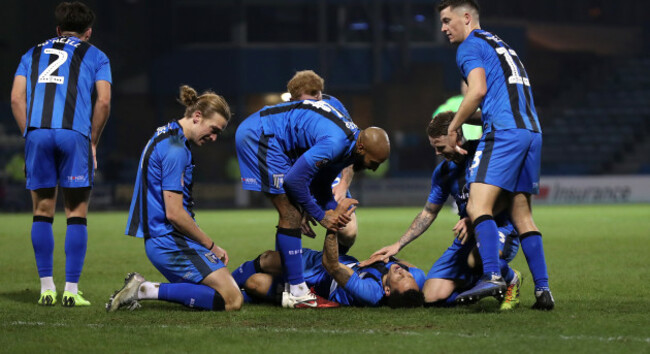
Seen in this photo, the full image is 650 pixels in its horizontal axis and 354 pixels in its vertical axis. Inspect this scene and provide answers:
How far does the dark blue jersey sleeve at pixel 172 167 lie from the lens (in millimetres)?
5418

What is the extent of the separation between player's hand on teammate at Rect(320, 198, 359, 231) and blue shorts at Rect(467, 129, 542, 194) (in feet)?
2.51

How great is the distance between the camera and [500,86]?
5438 millimetres

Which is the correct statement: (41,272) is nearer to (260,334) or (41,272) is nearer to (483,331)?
(260,334)

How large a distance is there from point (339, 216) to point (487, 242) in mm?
902

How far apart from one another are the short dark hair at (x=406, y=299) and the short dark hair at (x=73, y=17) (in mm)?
2774

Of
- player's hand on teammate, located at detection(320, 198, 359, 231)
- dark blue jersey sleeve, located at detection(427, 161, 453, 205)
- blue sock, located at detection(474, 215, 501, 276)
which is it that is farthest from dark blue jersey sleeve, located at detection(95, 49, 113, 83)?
blue sock, located at detection(474, 215, 501, 276)

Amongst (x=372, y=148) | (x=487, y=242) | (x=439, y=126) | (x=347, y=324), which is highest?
(x=439, y=126)

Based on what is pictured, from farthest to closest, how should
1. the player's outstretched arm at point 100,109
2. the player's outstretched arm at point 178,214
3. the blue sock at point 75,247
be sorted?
the player's outstretched arm at point 100,109 < the blue sock at point 75,247 < the player's outstretched arm at point 178,214

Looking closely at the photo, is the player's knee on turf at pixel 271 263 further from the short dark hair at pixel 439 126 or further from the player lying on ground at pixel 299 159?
the short dark hair at pixel 439 126

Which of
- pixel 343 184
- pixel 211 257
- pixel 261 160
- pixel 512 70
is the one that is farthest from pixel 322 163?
pixel 343 184

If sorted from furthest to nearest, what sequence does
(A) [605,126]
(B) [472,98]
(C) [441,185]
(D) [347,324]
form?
(A) [605,126], (C) [441,185], (B) [472,98], (D) [347,324]

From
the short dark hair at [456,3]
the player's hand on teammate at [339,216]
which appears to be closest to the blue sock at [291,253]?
the player's hand on teammate at [339,216]

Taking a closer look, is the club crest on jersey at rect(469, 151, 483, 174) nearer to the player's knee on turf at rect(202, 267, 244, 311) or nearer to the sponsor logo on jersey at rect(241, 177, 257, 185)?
the sponsor logo on jersey at rect(241, 177, 257, 185)

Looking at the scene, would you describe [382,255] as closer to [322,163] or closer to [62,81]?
[322,163]
